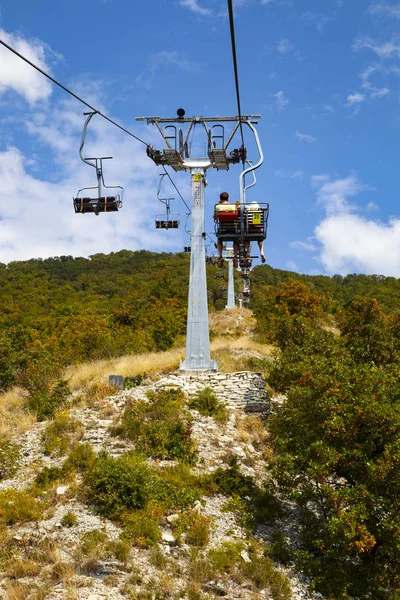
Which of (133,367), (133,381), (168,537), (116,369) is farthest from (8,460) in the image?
(133,367)

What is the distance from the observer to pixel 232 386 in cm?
1588

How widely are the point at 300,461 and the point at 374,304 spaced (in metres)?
16.1

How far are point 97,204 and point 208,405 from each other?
6738 mm

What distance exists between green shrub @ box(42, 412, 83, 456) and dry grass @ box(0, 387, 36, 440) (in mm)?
896

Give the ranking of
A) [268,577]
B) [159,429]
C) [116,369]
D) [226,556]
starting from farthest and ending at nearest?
1. [116,369]
2. [159,429]
3. [226,556]
4. [268,577]

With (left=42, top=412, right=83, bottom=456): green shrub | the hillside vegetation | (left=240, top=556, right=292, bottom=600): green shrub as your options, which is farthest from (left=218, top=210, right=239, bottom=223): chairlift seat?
(left=240, top=556, right=292, bottom=600): green shrub

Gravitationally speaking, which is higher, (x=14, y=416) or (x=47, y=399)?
(x=47, y=399)

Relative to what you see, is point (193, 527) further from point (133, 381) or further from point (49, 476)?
point (133, 381)

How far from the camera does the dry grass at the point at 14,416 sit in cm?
1359

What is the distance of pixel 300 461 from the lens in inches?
368

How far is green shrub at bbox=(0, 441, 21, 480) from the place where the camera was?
10.9 meters

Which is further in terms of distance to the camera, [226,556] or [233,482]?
[233,482]

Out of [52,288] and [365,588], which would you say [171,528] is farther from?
[52,288]

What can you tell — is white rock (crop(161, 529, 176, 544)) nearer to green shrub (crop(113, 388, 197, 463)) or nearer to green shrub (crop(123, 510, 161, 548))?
green shrub (crop(123, 510, 161, 548))
